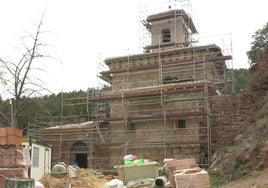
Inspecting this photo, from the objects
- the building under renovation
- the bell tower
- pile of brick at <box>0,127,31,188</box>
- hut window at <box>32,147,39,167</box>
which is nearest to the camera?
pile of brick at <box>0,127,31,188</box>

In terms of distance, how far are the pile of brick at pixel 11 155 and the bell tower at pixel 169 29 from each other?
71.6ft

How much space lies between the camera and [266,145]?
14.0m

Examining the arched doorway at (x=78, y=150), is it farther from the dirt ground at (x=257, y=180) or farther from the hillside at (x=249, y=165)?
the dirt ground at (x=257, y=180)

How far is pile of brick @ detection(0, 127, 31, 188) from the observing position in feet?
32.6

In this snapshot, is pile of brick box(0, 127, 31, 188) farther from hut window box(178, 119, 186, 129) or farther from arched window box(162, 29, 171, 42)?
arched window box(162, 29, 171, 42)

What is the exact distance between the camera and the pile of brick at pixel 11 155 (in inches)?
391

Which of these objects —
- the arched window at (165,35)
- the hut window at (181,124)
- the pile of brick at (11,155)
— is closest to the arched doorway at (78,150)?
the hut window at (181,124)

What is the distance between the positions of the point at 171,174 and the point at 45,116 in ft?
84.2

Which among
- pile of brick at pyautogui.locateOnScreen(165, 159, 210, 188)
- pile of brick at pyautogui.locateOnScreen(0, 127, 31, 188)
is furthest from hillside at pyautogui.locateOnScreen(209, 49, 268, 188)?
pile of brick at pyautogui.locateOnScreen(0, 127, 31, 188)

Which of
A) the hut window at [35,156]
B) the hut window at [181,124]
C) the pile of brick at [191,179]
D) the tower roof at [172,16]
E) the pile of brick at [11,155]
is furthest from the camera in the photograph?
the tower roof at [172,16]

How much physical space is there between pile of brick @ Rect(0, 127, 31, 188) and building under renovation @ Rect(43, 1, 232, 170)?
15.1 metres

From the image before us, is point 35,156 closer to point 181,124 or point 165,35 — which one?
point 181,124

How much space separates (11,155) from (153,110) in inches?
679

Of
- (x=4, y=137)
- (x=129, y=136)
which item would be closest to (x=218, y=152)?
(x=129, y=136)
